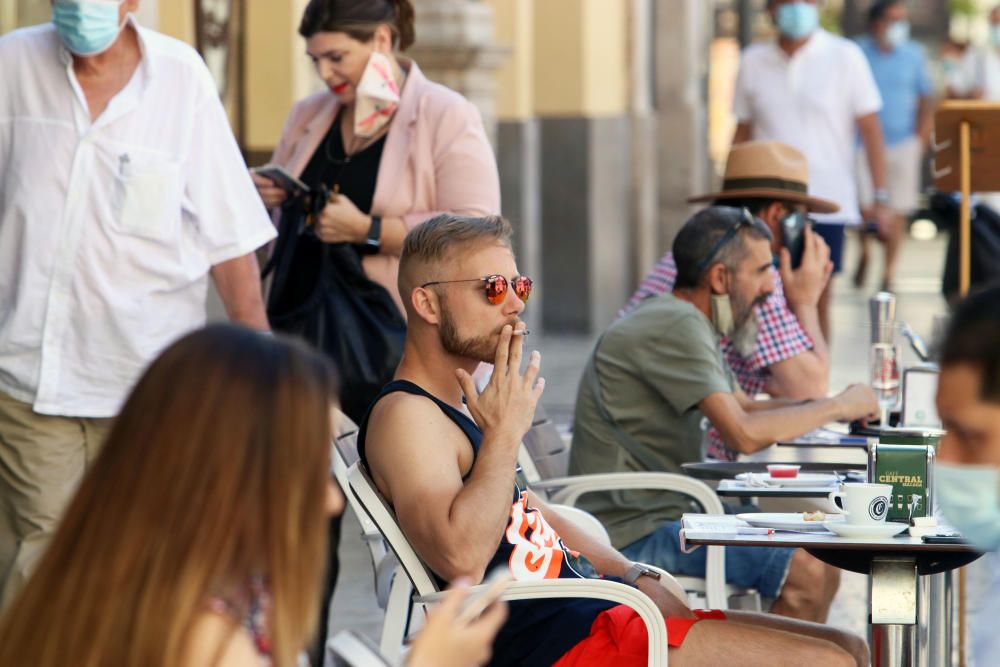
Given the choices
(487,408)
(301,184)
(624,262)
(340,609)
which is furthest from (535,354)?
(624,262)

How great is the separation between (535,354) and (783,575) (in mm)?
1324

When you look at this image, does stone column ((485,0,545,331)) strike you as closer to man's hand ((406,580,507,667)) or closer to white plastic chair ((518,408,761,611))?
white plastic chair ((518,408,761,611))

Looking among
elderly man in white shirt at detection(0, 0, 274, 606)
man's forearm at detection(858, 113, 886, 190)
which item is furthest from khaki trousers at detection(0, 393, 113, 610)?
man's forearm at detection(858, 113, 886, 190)

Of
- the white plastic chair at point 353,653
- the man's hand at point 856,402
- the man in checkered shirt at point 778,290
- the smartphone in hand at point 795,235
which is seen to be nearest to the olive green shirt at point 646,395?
the man in checkered shirt at point 778,290

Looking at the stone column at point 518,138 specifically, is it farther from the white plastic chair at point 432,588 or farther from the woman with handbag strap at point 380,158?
the white plastic chair at point 432,588

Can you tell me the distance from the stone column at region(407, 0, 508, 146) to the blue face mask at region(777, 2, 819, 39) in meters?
2.06

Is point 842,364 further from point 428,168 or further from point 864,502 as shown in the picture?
point 864,502

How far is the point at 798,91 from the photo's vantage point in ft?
32.3

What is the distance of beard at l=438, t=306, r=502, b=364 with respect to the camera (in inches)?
162

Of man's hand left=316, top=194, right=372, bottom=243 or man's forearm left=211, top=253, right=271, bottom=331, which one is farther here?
man's hand left=316, top=194, right=372, bottom=243

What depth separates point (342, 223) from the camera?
220 inches

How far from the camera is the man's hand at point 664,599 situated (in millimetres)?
4148

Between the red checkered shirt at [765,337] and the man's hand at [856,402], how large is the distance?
50cm

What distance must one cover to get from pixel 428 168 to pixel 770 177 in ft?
5.82
